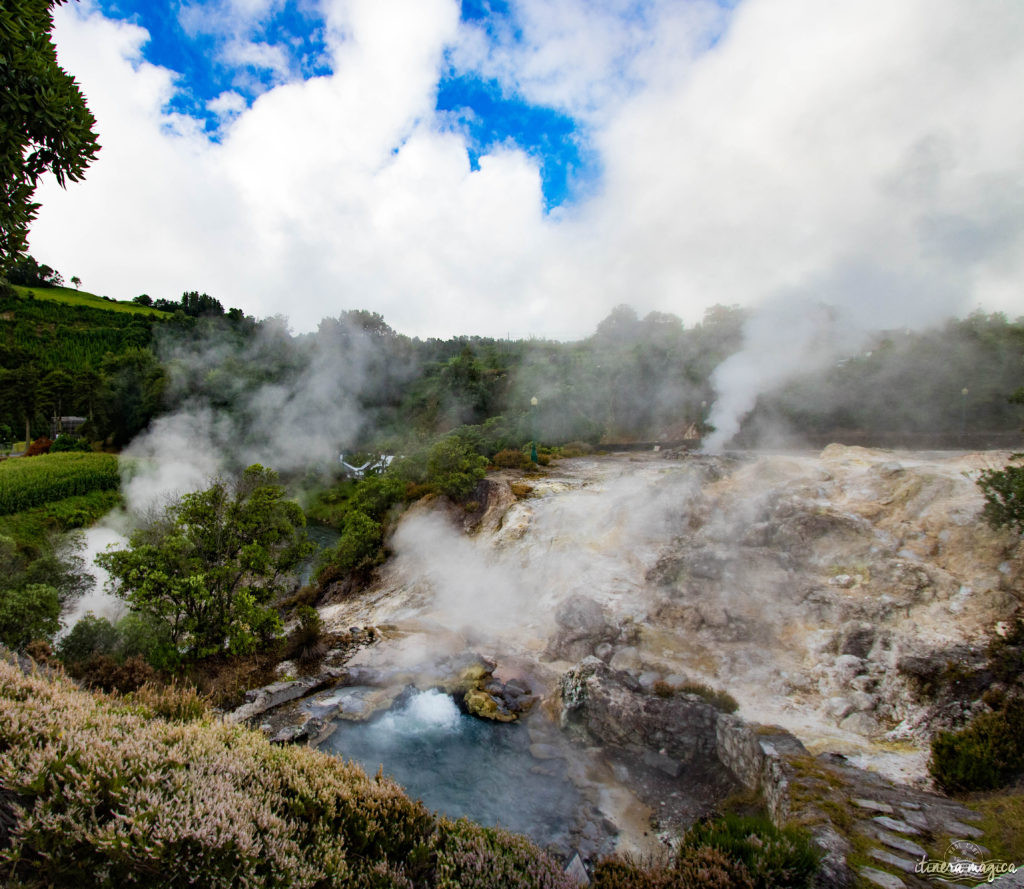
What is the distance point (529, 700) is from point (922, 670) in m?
6.46

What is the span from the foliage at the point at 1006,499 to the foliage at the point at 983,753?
360 cm

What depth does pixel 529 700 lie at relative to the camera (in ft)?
30.2

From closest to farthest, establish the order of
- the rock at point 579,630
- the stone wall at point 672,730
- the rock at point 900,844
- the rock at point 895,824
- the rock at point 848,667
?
the rock at point 900,844 → the rock at point 895,824 → the stone wall at point 672,730 → the rock at point 848,667 → the rock at point 579,630

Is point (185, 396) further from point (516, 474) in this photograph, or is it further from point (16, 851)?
point (16, 851)

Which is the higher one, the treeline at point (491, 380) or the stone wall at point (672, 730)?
the treeline at point (491, 380)

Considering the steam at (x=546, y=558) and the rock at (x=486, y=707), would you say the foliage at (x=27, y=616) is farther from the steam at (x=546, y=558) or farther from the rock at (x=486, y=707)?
the rock at (x=486, y=707)

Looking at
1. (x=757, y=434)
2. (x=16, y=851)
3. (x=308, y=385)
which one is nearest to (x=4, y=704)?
(x=16, y=851)

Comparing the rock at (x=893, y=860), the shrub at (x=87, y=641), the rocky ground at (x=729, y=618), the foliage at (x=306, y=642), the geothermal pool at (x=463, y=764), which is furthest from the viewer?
the foliage at (x=306, y=642)

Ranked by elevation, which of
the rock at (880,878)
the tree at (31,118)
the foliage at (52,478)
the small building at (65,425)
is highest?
the tree at (31,118)

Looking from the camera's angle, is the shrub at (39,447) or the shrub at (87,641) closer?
the shrub at (87,641)

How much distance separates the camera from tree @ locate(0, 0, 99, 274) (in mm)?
3383

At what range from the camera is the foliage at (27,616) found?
383 inches

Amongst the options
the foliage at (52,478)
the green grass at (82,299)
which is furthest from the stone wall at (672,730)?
the green grass at (82,299)

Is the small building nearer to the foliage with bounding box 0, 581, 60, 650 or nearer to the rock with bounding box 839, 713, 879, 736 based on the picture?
the foliage with bounding box 0, 581, 60, 650
